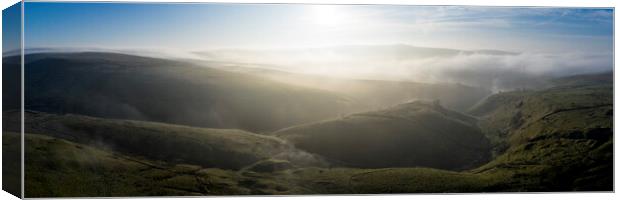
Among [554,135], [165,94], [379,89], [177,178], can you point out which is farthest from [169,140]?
[554,135]

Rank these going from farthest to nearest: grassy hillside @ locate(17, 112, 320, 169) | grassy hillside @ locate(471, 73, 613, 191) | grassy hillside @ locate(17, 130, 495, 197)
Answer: grassy hillside @ locate(471, 73, 613, 191) → grassy hillside @ locate(17, 112, 320, 169) → grassy hillside @ locate(17, 130, 495, 197)

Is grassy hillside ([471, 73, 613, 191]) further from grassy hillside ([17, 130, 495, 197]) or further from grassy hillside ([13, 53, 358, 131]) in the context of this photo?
grassy hillside ([13, 53, 358, 131])

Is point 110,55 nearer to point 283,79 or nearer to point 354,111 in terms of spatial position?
point 283,79

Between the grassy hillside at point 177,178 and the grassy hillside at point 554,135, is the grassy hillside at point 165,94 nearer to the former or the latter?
the grassy hillside at point 177,178

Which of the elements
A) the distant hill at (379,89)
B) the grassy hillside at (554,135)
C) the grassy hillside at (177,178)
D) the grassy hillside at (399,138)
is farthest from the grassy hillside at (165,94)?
the grassy hillside at (554,135)

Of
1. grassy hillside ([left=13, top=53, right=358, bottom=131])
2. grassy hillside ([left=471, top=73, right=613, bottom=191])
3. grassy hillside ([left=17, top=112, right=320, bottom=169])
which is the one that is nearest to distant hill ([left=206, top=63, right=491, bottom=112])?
grassy hillside ([left=13, top=53, right=358, bottom=131])

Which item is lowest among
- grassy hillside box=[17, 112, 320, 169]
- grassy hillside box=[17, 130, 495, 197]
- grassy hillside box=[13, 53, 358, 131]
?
grassy hillside box=[17, 130, 495, 197]
